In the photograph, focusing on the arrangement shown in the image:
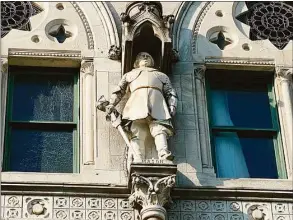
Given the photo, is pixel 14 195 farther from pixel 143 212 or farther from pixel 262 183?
pixel 262 183

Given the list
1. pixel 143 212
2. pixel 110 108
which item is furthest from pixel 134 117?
pixel 143 212

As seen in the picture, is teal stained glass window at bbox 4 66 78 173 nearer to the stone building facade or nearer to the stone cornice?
the stone building facade

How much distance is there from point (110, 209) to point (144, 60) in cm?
257

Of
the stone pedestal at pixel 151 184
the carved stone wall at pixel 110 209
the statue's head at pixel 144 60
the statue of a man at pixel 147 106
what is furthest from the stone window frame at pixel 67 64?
the stone pedestal at pixel 151 184

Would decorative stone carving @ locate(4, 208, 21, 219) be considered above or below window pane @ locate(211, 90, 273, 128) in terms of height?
below

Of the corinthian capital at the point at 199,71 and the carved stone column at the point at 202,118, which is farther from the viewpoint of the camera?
the corinthian capital at the point at 199,71

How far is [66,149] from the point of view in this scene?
707 inches

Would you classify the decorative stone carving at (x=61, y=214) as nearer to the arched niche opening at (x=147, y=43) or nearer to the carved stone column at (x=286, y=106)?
the arched niche opening at (x=147, y=43)

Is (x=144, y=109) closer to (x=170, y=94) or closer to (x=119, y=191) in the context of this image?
(x=170, y=94)

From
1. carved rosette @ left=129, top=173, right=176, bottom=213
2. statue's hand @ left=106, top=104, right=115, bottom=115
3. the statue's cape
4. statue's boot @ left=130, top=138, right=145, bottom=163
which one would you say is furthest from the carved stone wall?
the statue's cape

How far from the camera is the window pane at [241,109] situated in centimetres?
1861

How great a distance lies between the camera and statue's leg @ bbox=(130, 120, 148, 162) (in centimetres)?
1711

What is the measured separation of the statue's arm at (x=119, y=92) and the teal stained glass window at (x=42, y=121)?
809 millimetres

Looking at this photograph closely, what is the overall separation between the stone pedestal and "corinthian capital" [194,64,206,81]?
2459mm
